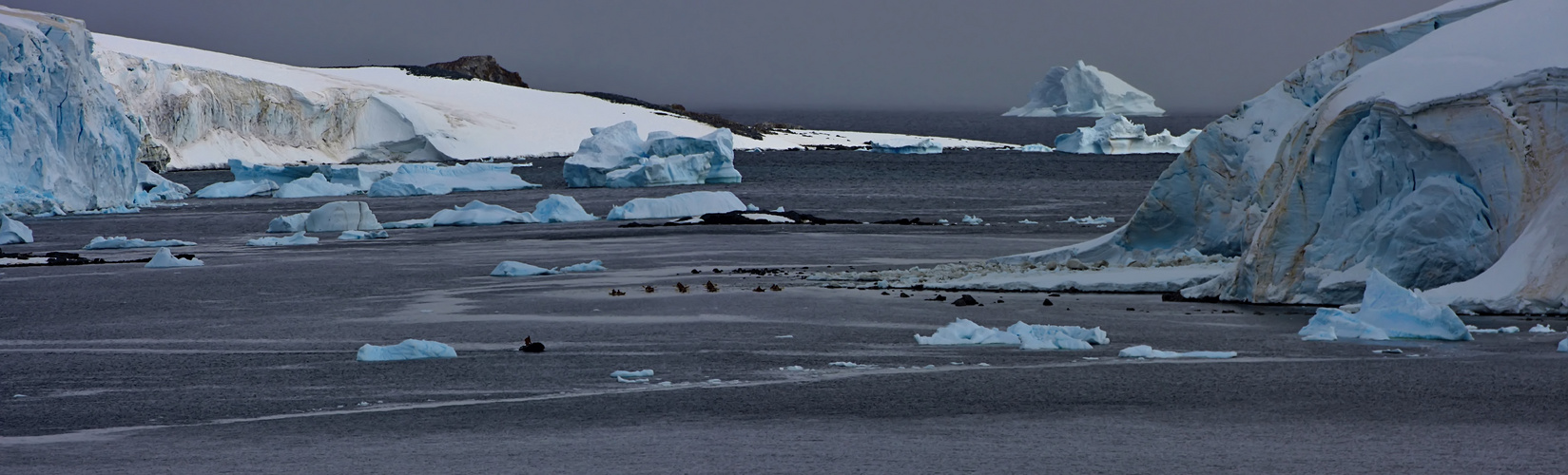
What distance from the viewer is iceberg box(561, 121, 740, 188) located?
45.4 m

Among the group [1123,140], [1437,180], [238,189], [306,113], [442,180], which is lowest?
[238,189]

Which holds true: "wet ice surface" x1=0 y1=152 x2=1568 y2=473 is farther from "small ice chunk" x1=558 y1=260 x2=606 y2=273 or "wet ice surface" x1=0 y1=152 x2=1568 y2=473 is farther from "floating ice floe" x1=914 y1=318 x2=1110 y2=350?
"small ice chunk" x1=558 y1=260 x2=606 y2=273

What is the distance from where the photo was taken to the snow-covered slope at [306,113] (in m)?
56.4

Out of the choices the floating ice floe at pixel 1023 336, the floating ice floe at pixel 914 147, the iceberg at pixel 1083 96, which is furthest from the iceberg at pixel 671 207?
the iceberg at pixel 1083 96

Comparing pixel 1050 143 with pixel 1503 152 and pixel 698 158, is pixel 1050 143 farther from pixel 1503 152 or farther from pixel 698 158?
pixel 1503 152

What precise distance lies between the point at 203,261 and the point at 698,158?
1032 inches

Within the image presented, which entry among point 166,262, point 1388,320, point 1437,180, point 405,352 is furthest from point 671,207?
point 1388,320

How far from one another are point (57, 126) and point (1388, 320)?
99.2 ft

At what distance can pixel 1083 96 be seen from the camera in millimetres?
118062

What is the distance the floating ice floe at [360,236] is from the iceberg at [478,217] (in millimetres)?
2939

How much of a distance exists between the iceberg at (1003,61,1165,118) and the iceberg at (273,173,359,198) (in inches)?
3074

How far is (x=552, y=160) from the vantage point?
73.6 metres

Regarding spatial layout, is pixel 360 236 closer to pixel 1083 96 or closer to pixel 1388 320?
pixel 1388 320

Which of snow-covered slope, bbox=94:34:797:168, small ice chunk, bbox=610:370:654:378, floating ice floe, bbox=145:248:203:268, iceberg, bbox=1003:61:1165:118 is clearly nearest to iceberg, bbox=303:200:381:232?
floating ice floe, bbox=145:248:203:268
